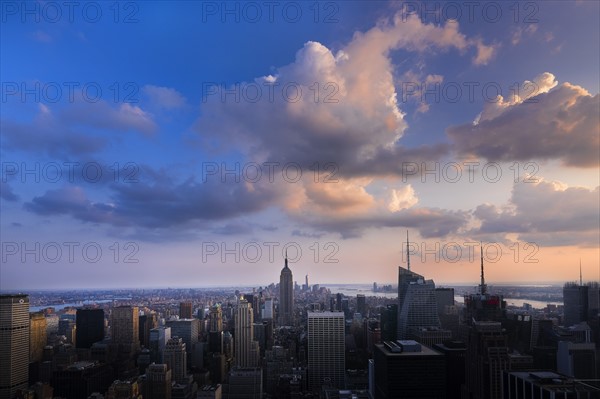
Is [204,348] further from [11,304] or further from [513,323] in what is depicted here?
[513,323]

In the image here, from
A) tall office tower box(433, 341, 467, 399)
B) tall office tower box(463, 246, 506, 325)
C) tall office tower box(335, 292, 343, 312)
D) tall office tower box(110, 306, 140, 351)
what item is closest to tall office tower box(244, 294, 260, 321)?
tall office tower box(335, 292, 343, 312)

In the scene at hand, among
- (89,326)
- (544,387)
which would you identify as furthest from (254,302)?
(544,387)

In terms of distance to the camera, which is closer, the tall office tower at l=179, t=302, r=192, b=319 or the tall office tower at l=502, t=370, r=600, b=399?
the tall office tower at l=502, t=370, r=600, b=399

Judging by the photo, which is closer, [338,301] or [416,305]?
[416,305]

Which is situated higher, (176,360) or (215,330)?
(215,330)

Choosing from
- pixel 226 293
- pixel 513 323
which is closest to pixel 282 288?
pixel 226 293

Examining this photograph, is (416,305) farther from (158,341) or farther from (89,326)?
(89,326)

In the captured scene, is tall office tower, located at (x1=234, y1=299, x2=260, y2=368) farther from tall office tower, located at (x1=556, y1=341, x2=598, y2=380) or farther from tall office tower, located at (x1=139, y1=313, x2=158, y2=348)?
tall office tower, located at (x1=556, y1=341, x2=598, y2=380)
